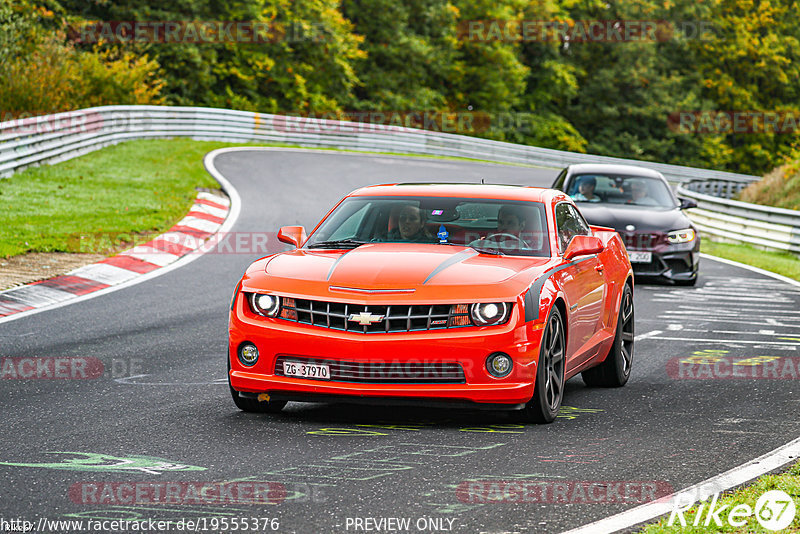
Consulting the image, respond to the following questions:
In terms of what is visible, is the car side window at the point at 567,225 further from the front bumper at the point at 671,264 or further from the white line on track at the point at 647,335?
the front bumper at the point at 671,264

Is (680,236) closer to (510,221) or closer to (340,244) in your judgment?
(510,221)

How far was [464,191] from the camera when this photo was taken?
798cm

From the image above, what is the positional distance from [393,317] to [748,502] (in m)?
2.24

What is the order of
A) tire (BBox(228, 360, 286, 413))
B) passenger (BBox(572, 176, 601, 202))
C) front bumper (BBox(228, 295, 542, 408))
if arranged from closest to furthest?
front bumper (BBox(228, 295, 542, 408)) → tire (BBox(228, 360, 286, 413)) → passenger (BBox(572, 176, 601, 202))

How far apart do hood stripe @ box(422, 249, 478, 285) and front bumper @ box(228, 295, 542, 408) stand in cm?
41

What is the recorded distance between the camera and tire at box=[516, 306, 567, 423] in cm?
664

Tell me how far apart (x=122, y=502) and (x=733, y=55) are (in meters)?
72.9

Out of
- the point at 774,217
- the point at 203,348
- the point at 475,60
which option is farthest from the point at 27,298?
the point at 475,60

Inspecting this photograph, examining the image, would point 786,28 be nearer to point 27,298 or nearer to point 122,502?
point 27,298

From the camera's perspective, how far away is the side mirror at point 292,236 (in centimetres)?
789

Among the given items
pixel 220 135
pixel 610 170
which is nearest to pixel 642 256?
pixel 610 170

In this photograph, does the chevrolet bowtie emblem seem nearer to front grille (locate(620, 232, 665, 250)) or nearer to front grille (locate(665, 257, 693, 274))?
front grille (locate(620, 232, 665, 250))

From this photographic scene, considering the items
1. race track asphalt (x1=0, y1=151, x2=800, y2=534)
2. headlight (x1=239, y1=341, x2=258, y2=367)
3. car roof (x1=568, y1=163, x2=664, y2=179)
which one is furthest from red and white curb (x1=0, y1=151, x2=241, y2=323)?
car roof (x1=568, y1=163, x2=664, y2=179)

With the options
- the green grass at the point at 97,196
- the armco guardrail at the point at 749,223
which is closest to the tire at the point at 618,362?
the green grass at the point at 97,196
